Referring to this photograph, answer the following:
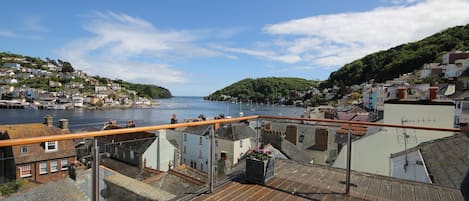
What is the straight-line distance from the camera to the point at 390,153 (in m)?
4.88

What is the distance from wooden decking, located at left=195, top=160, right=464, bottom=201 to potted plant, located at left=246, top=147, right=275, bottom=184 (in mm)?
91

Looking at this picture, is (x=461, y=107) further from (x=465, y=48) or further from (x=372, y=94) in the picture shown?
(x=465, y=48)

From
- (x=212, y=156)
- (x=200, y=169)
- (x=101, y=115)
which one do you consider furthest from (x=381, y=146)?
(x=101, y=115)

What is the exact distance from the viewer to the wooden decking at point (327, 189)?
9.96ft

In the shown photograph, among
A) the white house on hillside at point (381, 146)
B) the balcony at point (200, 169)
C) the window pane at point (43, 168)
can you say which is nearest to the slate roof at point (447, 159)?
the balcony at point (200, 169)

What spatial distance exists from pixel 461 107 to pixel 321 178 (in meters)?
17.1

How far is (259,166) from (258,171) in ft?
0.22

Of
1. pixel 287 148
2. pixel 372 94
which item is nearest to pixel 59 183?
pixel 287 148

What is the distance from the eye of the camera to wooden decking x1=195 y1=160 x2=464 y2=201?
119 inches

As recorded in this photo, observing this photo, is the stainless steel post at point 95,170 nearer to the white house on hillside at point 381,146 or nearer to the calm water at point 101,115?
the white house on hillside at point 381,146

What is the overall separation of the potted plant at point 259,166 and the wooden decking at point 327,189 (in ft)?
0.30

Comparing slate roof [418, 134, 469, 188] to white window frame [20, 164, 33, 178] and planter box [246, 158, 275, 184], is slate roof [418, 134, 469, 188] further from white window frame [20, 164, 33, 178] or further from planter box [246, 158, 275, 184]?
white window frame [20, 164, 33, 178]

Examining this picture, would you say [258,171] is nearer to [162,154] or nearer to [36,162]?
[162,154]

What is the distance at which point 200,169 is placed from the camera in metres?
3.24
